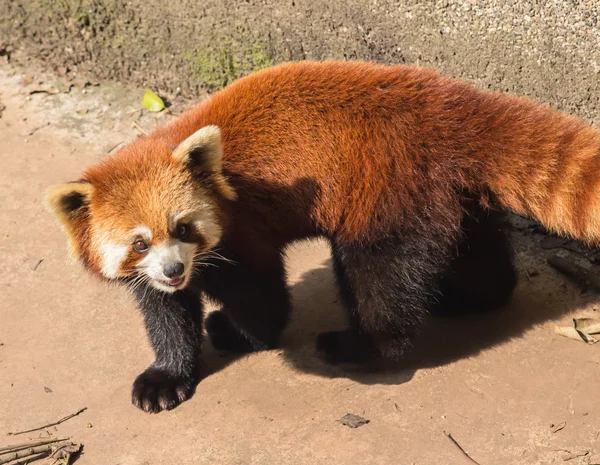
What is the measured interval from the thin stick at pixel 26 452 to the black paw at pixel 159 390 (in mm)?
477

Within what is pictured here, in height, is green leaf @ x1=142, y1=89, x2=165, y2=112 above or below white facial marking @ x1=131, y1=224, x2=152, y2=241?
below

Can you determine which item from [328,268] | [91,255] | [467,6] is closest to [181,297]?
[91,255]

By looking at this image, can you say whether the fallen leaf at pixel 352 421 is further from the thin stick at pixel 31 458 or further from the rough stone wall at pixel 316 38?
the rough stone wall at pixel 316 38

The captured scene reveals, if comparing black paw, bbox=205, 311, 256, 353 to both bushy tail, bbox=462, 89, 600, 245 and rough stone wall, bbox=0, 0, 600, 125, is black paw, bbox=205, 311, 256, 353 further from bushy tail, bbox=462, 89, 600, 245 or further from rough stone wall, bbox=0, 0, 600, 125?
rough stone wall, bbox=0, 0, 600, 125

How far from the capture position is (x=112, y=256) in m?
3.57

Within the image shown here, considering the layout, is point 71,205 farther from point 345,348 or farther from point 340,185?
point 345,348

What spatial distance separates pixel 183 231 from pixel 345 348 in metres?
1.13

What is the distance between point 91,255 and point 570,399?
7.59 feet

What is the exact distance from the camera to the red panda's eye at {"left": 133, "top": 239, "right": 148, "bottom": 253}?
351 centimetres

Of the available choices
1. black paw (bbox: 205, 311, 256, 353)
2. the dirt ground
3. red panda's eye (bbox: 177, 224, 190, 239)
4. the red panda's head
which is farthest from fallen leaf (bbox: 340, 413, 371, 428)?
red panda's eye (bbox: 177, 224, 190, 239)

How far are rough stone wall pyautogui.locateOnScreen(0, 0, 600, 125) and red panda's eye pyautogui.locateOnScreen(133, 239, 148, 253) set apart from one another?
2407 mm

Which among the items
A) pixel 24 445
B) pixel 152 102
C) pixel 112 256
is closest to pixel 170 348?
pixel 112 256

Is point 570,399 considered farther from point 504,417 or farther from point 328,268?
point 328,268

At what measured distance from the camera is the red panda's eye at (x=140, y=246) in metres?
3.51
